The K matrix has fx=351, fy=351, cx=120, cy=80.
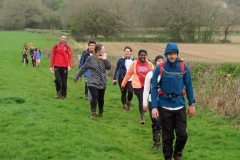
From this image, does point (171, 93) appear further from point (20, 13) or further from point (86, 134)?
point (20, 13)

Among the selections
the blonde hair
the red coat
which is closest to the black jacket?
the red coat

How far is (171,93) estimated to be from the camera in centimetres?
591

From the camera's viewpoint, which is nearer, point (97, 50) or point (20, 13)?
point (97, 50)

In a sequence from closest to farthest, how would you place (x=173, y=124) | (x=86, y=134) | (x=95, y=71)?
(x=173, y=124) < (x=86, y=134) < (x=95, y=71)

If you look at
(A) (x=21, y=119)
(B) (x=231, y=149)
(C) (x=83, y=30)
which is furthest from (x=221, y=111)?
(C) (x=83, y=30)

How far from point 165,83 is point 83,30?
197 ft

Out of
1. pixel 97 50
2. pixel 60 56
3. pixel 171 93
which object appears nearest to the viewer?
pixel 171 93

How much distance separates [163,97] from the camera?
19.7ft

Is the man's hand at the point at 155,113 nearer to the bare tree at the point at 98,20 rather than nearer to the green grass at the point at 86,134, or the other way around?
the green grass at the point at 86,134

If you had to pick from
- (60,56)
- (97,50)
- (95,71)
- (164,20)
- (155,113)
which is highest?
(164,20)

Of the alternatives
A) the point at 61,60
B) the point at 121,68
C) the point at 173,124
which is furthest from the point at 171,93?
the point at 61,60

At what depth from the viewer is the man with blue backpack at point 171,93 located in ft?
19.2

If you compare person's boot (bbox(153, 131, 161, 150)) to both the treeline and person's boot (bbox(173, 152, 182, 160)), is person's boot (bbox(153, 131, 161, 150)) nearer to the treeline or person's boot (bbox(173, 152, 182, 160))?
person's boot (bbox(173, 152, 182, 160))

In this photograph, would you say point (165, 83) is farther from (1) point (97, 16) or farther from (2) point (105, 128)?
(1) point (97, 16)
